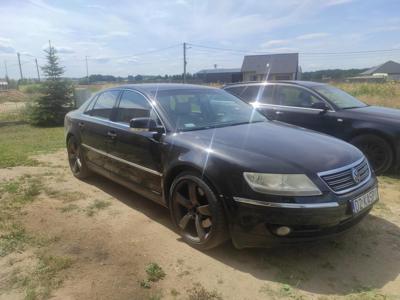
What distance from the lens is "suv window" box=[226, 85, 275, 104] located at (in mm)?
7215

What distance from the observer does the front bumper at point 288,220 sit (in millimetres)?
2740

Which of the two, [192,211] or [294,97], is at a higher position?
[294,97]

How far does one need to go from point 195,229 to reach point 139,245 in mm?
599

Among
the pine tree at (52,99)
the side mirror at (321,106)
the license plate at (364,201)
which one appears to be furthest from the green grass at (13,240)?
the pine tree at (52,99)

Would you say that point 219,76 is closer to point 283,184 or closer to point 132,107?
point 132,107

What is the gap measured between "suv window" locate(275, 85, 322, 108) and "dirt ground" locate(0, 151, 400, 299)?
266 cm

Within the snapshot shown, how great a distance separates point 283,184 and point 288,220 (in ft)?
0.96

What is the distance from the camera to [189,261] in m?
3.18

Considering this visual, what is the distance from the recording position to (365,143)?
5852 mm

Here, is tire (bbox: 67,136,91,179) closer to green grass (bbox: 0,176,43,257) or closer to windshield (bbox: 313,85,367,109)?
green grass (bbox: 0,176,43,257)

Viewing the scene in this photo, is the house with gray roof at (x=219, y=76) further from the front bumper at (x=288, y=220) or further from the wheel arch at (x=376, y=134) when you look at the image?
the front bumper at (x=288, y=220)

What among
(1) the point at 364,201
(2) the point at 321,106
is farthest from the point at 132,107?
(2) the point at 321,106

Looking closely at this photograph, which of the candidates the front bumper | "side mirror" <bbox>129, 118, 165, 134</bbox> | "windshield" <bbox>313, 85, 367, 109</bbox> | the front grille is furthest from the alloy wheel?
"windshield" <bbox>313, 85, 367, 109</bbox>

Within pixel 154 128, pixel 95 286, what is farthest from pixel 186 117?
pixel 95 286
